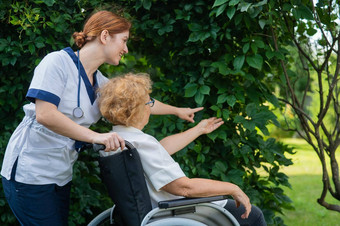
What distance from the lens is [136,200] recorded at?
203 cm

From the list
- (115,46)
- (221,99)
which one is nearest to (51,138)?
(115,46)

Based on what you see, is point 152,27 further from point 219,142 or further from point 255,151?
point 255,151

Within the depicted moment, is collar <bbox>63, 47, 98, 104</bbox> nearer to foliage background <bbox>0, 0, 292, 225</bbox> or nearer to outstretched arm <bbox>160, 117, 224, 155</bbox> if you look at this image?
outstretched arm <bbox>160, 117, 224, 155</bbox>

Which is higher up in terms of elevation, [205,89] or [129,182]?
[205,89]

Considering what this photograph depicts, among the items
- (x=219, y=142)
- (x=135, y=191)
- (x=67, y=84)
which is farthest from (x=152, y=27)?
(x=135, y=191)

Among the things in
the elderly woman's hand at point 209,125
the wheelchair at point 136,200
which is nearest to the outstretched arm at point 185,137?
the elderly woman's hand at point 209,125

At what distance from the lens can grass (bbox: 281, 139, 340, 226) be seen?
4.63 meters

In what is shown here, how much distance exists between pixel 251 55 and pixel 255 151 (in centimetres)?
74

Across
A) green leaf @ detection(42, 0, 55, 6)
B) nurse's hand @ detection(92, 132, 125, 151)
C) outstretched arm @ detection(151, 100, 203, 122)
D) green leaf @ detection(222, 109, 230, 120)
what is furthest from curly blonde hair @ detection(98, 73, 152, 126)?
green leaf @ detection(42, 0, 55, 6)

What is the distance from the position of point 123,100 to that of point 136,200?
460mm

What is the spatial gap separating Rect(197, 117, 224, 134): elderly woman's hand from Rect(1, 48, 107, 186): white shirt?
2.46 ft

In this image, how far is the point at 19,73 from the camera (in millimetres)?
3105

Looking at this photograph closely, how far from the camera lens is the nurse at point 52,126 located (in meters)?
2.03

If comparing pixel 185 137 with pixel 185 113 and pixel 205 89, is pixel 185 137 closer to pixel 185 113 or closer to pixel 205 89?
pixel 185 113
